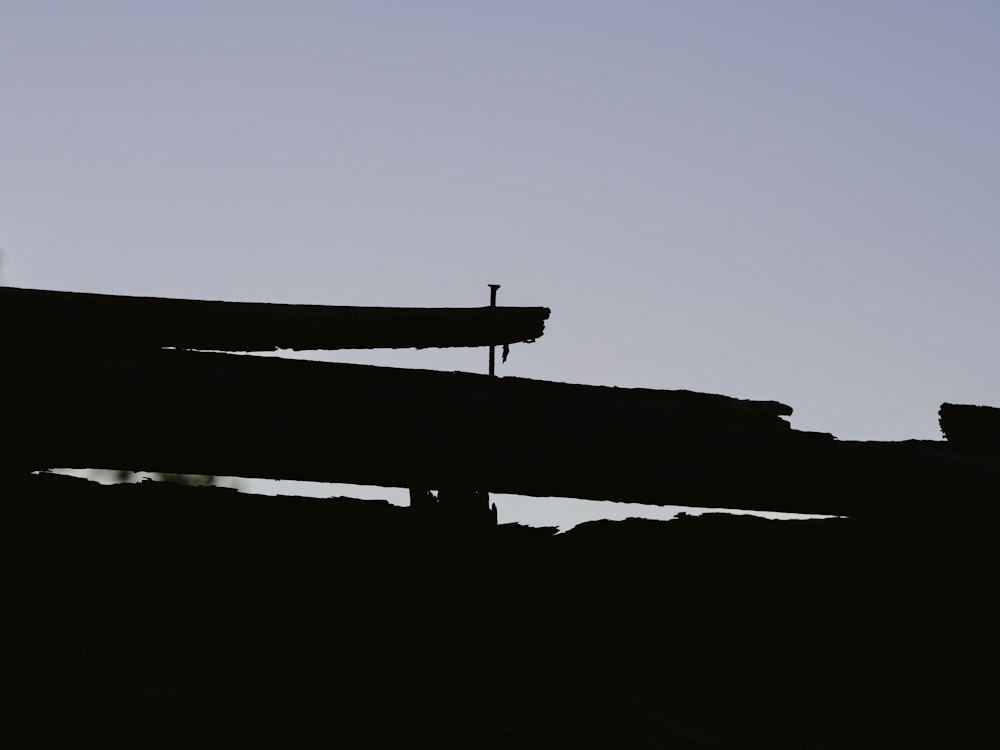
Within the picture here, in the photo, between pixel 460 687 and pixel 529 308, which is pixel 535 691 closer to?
pixel 460 687

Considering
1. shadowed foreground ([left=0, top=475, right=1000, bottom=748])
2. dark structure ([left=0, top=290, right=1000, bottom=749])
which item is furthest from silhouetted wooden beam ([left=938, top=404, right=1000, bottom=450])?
shadowed foreground ([left=0, top=475, right=1000, bottom=748])

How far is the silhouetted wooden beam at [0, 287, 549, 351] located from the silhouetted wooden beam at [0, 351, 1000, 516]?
0.14 meters

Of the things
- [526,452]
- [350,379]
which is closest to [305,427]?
[350,379]

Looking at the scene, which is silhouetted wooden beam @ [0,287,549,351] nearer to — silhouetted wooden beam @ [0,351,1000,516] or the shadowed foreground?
silhouetted wooden beam @ [0,351,1000,516]

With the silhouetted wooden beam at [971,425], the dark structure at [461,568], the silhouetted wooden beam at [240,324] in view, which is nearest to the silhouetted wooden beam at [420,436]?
the dark structure at [461,568]

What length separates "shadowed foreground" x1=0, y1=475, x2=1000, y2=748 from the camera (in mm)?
2576

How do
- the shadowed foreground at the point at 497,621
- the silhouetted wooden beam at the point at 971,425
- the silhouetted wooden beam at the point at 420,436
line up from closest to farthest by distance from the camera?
the silhouetted wooden beam at the point at 420,436 < the shadowed foreground at the point at 497,621 < the silhouetted wooden beam at the point at 971,425

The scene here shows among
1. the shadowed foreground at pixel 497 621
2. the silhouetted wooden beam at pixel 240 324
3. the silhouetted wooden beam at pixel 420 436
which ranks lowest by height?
the shadowed foreground at pixel 497 621

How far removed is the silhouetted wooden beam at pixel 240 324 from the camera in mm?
2643

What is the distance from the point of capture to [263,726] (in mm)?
2465

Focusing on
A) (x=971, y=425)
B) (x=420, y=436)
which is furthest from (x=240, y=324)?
(x=971, y=425)

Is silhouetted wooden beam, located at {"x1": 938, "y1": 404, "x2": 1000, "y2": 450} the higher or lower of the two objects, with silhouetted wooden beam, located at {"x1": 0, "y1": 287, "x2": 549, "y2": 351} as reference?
lower

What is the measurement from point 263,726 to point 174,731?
18 cm

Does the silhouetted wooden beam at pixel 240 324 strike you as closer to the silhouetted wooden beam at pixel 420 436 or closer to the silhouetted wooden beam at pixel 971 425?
the silhouetted wooden beam at pixel 420 436
